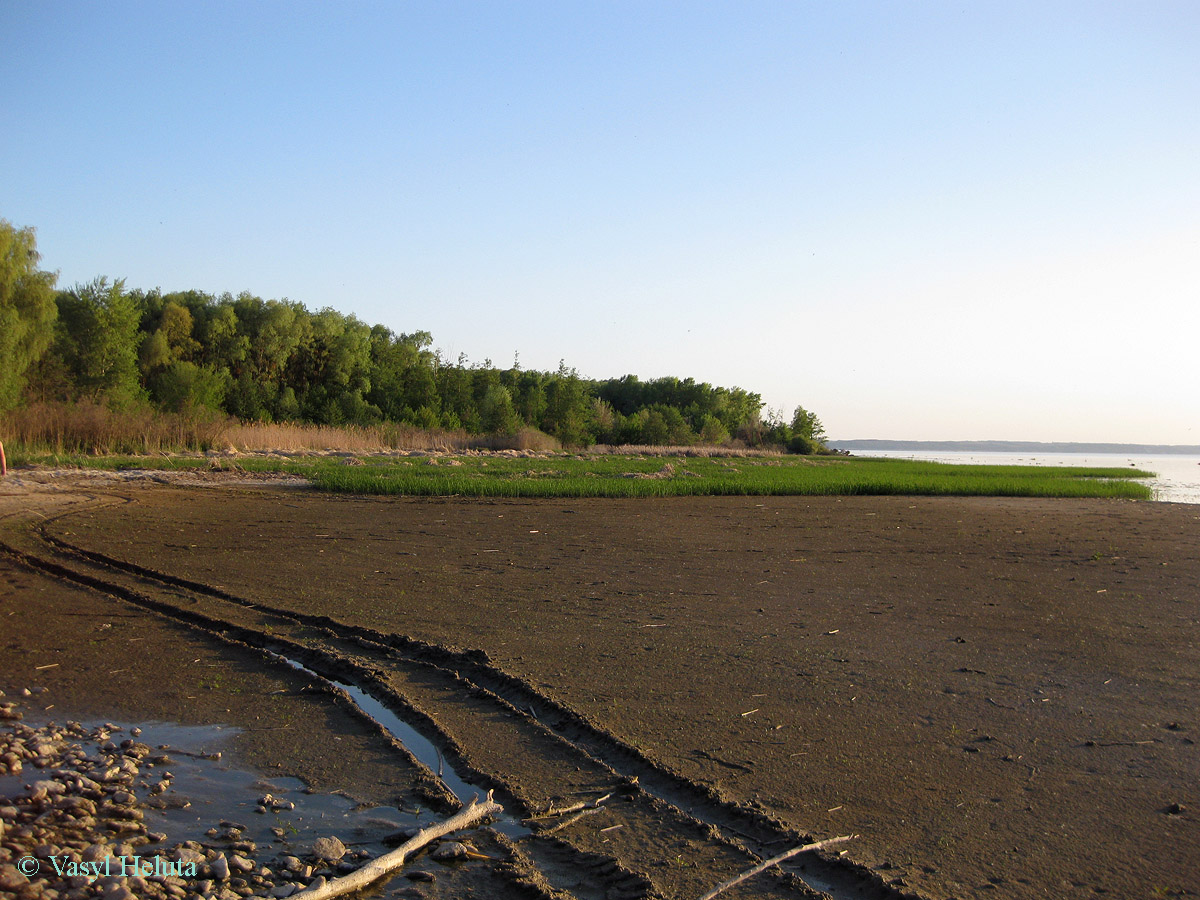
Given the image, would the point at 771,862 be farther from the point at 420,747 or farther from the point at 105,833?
the point at 105,833

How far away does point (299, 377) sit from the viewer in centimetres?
6981

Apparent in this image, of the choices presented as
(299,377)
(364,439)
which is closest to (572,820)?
(364,439)

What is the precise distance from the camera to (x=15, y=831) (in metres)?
3.27

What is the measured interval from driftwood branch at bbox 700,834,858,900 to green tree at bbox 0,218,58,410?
37139mm

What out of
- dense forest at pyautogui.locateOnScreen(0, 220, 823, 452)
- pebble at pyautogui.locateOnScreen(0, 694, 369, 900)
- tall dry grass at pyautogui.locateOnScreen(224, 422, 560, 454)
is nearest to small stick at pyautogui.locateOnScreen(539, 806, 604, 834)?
pebble at pyautogui.locateOnScreen(0, 694, 369, 900)

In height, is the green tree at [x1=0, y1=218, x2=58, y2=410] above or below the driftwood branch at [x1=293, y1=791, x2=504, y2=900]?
above

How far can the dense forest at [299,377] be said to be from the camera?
4078 centimetres

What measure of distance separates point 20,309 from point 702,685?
38563 millimetres

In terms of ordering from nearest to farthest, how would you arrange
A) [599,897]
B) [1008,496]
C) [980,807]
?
[599,897]
[980,807]
[1008,496]

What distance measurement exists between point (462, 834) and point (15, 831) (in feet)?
5.88

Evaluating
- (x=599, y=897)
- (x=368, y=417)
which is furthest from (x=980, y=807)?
(x=368, y=417)

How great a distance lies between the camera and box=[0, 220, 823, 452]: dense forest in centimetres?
4078

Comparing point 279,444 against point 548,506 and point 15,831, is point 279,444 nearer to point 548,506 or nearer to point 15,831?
point 548,506

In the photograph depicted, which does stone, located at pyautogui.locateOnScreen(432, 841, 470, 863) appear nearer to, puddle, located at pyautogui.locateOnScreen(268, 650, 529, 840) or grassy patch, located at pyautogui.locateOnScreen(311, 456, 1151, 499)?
puddle, located at pyautogui.locateOnScreen(268, 650, 529, 840)
